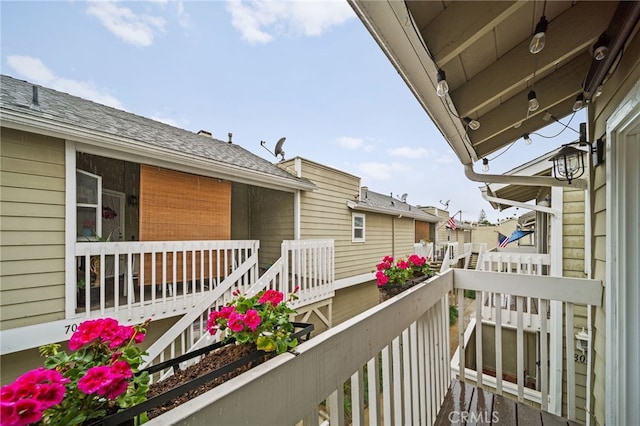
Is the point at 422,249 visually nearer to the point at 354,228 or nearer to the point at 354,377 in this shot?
the point at 354,228

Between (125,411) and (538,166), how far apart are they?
20.2 ft

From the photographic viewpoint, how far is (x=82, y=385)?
565 millimetres

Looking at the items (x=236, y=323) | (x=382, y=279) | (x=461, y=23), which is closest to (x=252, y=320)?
(x=236, y=323)

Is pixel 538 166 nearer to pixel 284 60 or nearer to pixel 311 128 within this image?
pixel 284 60

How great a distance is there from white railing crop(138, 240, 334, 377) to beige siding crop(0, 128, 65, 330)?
1.29 metres

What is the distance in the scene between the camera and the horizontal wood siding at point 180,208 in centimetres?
390

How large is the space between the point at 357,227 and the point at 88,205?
6.09 metres

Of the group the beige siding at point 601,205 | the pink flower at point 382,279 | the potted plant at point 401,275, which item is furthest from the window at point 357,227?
the beige siding at point 601,205

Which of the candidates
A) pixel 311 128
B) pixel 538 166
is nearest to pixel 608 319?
pixel 538 166

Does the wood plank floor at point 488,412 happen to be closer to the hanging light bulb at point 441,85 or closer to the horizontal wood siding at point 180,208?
the hanging light bulb at point 441,85

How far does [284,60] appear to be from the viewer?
6.43 metres

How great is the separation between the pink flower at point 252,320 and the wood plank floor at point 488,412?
1745 millimetres

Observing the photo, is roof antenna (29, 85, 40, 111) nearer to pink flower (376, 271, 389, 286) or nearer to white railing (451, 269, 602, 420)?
pink flower (376, 271, 389, 286)

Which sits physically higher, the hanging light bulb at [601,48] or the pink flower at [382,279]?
the hanging light bulb at [601,48]
